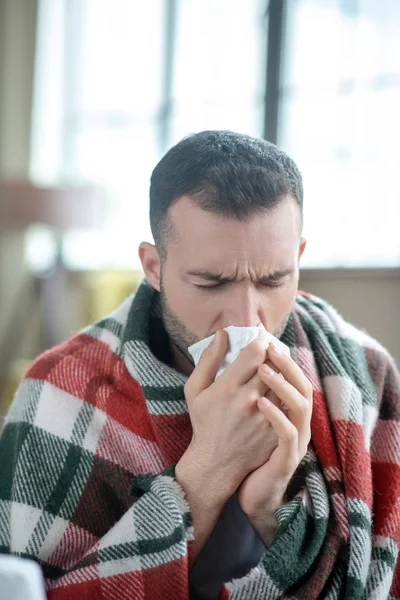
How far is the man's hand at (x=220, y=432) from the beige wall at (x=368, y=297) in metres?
1.68

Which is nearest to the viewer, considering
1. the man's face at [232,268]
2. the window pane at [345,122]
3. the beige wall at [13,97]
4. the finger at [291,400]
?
the finger at [291,400]

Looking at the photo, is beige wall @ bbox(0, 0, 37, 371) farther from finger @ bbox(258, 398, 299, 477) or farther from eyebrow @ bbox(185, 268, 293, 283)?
finger @ bbox(258, 398, 299, 477)

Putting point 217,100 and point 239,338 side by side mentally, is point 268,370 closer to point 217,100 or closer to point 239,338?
point 239,338

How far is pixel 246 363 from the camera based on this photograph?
38.0 inches

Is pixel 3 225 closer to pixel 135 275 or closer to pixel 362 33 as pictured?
pixel 135 275

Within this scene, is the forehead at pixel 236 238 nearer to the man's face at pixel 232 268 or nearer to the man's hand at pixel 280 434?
the man's face at pixel 232 268

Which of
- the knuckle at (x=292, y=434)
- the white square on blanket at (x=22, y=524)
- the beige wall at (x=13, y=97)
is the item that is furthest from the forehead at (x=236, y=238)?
the beige wall at (x=13, y=97)

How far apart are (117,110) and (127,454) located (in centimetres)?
328

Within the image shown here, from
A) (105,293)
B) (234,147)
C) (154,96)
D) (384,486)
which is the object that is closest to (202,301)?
(234,147)

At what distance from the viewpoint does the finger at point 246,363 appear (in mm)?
966

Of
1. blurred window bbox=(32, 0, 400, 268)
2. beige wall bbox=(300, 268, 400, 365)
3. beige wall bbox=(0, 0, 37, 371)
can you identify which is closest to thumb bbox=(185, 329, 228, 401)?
beige wall bbox=(300, 268, 400, 365)

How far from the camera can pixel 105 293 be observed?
151 inches

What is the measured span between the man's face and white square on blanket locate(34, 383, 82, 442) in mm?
209

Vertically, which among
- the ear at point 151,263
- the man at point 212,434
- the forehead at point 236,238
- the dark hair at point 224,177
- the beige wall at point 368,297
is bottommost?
the beige wall at point 368,297
